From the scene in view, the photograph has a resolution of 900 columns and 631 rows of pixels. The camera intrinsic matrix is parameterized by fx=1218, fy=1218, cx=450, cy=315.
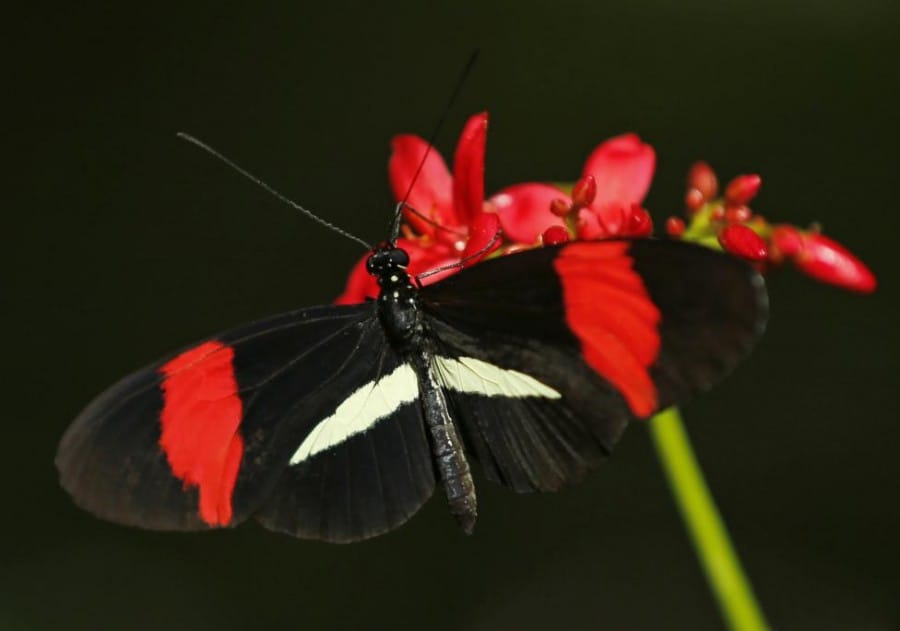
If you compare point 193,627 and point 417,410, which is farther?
point 193,627

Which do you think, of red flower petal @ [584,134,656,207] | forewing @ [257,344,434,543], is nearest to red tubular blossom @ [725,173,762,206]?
red flower petal @ [584,134,656,207]

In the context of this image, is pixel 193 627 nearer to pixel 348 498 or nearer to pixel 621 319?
pixel 348 498

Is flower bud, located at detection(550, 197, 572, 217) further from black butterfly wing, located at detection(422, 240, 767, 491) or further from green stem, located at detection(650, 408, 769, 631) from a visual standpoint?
green stem, located at detection(650, 408, 769, 631)

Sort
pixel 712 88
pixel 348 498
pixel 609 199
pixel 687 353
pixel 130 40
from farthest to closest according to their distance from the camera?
pixel 130 40
pixel 712 88
pixel 609 199
pixel 348 498
pixel 687 353

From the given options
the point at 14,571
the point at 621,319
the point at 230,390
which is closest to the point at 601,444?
the point at 621,319

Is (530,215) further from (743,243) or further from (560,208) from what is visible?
(743,243)
